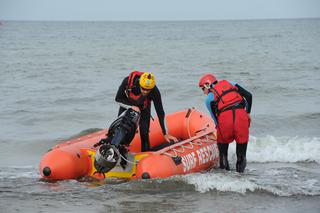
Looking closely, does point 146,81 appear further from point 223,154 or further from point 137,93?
point 223,154

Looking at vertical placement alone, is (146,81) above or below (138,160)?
above

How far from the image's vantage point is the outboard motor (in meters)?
6.01

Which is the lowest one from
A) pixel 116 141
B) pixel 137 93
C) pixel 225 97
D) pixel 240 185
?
pixel 240 185

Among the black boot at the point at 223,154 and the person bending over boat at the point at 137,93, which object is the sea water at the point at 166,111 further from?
the person bending over boat at the point at 137,93

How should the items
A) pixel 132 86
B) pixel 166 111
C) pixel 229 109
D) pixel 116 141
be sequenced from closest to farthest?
pixel 116 141
pixel 229 109
pixel 132 86
pixel 166 111

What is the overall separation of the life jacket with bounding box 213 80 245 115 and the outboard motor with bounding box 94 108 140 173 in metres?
0.89

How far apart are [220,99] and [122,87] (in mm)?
1140

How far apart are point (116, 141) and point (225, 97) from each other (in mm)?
1293

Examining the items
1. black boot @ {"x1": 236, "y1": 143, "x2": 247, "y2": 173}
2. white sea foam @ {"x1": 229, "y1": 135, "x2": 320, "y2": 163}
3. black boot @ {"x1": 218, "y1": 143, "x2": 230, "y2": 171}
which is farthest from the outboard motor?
white sea foam @ {"x1": 229, "y1": 135, "x2": 320, "y2": 163}

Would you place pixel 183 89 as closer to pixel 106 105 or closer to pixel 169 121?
pixel 106 105

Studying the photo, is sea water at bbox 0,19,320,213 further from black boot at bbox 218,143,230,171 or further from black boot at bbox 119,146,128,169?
black boot at bbox 119,146,128,169

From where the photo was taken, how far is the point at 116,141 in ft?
20.1

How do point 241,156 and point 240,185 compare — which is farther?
point 241,156

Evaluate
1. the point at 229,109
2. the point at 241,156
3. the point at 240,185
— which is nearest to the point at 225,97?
the point at 229,109
